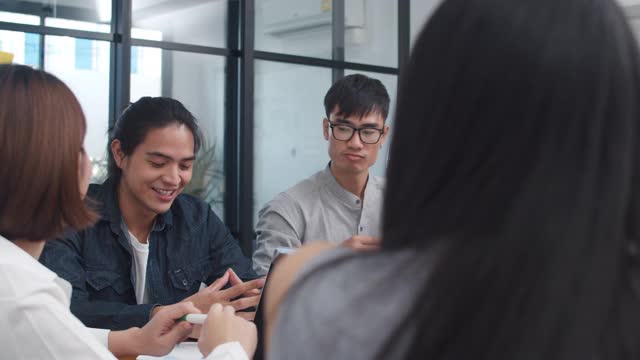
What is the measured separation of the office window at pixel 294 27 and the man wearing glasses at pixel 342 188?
2185 mm

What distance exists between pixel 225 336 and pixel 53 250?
1222mm

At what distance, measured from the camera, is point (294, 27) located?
508 cm

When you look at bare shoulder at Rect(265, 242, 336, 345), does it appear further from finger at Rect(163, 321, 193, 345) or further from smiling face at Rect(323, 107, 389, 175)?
smiling face at Rect(323, 107, 389, 175)

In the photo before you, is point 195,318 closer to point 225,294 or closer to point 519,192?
point 225,294

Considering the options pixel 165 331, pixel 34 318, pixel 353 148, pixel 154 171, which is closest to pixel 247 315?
pixel 165 331

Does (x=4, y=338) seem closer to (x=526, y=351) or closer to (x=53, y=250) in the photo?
(x=526, y=351)

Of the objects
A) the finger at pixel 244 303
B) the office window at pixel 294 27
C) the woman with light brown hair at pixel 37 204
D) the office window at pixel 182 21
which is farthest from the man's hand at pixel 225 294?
the office window at pixel 294 27

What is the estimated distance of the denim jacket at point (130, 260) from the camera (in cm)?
223

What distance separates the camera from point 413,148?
0.66 metres

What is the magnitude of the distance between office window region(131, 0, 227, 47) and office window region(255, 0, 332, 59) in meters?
0.26

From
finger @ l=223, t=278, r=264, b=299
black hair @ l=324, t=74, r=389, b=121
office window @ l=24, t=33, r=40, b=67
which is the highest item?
office window @ l=24, t=33, r=40, b=67

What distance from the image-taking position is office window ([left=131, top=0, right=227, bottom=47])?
445 centimetres

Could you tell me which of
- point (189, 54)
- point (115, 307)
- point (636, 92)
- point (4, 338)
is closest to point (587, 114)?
point (636, 92)


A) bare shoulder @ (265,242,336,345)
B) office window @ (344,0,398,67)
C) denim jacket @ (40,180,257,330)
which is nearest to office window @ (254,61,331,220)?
office window @ (344,0,398,67)
